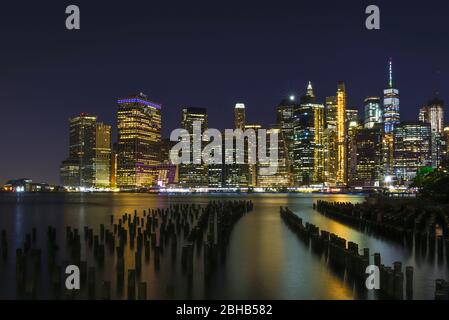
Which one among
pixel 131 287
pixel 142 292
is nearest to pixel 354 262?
pixel 131 287

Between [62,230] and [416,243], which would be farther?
[62,230]

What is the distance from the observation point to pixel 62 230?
146ft

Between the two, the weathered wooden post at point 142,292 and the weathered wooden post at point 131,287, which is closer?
the weathered wooden post at point 142,292

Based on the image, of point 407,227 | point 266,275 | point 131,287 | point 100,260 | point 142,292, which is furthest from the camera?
point 407,227

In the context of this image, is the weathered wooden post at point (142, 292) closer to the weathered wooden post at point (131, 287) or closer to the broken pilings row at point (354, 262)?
the weathered wooden post at point (131, 287)

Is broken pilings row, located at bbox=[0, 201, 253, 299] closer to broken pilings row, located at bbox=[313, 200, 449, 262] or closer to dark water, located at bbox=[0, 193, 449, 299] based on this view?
dark water, located at bbox=[0, 193, 449, 299]

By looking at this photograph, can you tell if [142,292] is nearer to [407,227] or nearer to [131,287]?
[131,287]

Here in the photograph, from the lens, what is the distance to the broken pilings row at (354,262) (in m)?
17.1

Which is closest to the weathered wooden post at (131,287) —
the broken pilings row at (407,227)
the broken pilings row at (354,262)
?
the broken pilings row at (354,262)

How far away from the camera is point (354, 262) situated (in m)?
21.7

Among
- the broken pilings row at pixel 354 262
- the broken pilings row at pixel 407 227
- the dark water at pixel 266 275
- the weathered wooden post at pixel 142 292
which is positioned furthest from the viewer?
the broken pilings row at pixel 407 227
